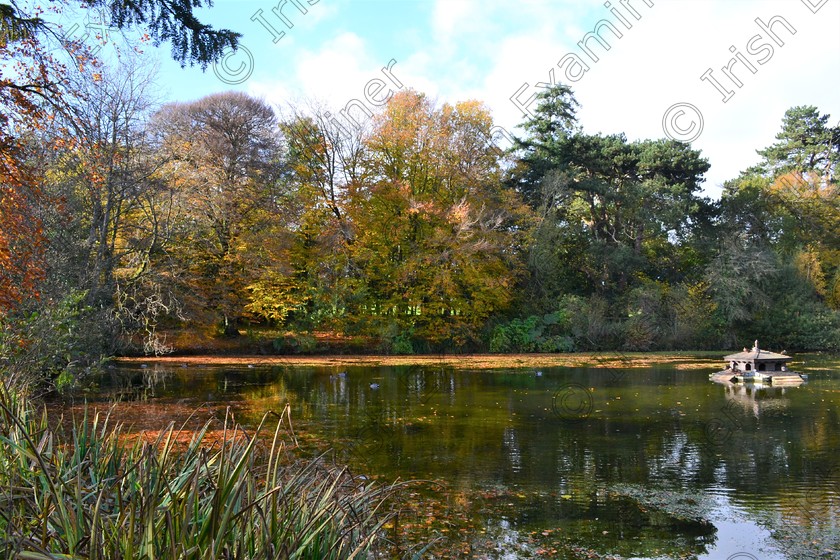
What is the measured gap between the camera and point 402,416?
38.2 ft

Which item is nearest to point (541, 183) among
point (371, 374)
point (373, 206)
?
point (373, 206)

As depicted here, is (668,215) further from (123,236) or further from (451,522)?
(451,522)

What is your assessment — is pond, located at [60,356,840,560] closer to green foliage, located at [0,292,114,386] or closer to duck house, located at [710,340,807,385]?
duck house, located at [710,340,807,385]

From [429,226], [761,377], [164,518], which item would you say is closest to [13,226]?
[164,518]

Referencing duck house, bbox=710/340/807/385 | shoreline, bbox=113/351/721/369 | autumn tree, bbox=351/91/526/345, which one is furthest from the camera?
autumn tree, bbox=351/91/526/345

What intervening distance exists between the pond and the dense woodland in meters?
7.19

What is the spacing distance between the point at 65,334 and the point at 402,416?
5.80 m

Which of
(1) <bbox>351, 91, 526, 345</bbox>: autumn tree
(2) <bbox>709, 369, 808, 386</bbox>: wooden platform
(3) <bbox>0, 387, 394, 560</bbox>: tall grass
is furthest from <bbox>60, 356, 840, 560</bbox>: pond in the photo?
(1) <bbox>351, 91, 526, 345</bbox>: autumn tree

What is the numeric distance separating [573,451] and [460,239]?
17.0 meters

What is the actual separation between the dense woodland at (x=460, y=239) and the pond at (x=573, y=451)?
23.6ft

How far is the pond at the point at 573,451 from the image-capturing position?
5.71 meters

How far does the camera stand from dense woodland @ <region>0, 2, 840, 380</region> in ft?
78.2

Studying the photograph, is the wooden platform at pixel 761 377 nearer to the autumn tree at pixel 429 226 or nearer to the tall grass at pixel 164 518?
the autumn tree at pixel 429 226

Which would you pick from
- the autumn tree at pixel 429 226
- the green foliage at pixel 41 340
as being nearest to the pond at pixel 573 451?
the green foliage at pixel 41 340
